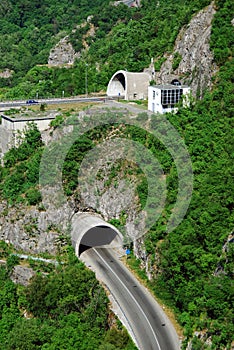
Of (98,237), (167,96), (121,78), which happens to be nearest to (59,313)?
(98,237)


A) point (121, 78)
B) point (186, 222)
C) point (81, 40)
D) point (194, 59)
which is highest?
point (81, 40)

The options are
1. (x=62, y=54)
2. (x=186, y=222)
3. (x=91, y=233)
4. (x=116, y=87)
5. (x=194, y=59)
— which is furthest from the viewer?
(x=62, y=54)

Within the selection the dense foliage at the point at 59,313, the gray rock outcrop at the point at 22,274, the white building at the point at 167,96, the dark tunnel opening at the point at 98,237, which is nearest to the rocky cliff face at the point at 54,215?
the dark tunnel opening at the point at 98,237

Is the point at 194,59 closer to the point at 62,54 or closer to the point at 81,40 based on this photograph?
the point at 81,40

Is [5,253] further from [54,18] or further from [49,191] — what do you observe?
[54,18]

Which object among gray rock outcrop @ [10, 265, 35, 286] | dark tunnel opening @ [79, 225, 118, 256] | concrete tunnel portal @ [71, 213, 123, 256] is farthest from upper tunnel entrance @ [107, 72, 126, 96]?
gray rock outcrop @ [10, 265, 35, 286]

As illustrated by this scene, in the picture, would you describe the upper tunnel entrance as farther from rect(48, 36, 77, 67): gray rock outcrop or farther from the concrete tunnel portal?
rect(48, 36, 77, 67): gray rock outcrop

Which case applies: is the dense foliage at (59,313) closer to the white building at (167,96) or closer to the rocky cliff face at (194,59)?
the white building at (167,96)
